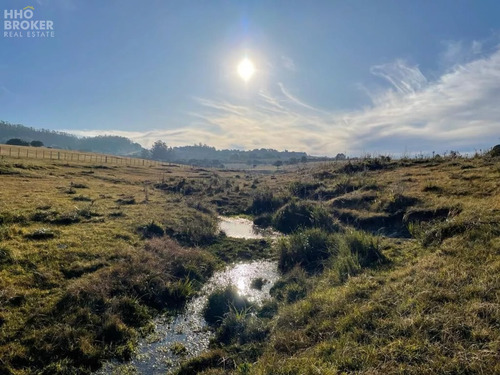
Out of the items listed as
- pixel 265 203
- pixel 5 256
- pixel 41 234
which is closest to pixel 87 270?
pixel 5 256

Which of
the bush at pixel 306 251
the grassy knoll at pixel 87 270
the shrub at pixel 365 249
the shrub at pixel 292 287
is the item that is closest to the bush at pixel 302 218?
the bush at pixel 306 251

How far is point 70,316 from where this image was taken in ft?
33.6

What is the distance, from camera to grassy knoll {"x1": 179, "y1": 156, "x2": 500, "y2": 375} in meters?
6.69

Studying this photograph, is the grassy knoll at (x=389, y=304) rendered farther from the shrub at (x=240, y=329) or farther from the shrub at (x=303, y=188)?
the shrub at (x=303, y=188)

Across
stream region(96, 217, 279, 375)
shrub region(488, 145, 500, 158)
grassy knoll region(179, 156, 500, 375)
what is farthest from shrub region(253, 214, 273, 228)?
shrub region(488, 145, 500, 158)

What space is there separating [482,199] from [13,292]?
69.8ft

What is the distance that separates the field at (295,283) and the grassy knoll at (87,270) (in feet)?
0.21

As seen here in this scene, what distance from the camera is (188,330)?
11320mm

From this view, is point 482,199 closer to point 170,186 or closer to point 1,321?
point 1,321

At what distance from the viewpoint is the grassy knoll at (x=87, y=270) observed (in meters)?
9.21

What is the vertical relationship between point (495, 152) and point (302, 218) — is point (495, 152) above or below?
above

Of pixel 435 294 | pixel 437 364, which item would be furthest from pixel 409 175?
pixel 437 364

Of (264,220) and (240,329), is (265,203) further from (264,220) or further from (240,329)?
(240,329)

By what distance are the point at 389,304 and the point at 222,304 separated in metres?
6.45
